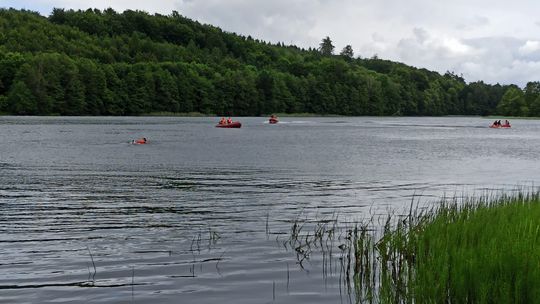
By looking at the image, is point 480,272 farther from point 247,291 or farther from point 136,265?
point 136,265

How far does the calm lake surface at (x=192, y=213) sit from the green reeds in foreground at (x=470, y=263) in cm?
167

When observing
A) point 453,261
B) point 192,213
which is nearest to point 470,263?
point 453,261

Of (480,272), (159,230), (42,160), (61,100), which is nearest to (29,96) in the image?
(61,100)

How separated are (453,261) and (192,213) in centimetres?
1484

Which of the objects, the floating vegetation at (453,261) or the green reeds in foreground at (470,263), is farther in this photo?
the floating vegetation at (453,261)

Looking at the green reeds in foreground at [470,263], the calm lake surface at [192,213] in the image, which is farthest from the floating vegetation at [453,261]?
the calm lake surface at [192,213]

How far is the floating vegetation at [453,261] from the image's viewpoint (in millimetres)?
10148

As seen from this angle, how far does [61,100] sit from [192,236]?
164952 millimetres

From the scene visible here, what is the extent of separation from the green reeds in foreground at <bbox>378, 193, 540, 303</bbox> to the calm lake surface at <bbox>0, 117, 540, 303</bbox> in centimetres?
167

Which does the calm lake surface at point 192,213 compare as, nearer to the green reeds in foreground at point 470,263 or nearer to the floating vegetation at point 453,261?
the floating vegetation at point 453,261

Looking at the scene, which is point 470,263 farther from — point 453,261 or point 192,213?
point 192,213

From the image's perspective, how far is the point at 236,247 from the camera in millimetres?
18156

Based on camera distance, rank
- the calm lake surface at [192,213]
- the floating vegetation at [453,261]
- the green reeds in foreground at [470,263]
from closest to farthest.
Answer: the green reeds in foreground at [470,263] < the floating vegetation at [453,261] < the calm lake surface at [192,213]

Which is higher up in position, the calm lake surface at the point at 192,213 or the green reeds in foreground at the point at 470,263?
the green reeds in foreground at the point at 470,263
